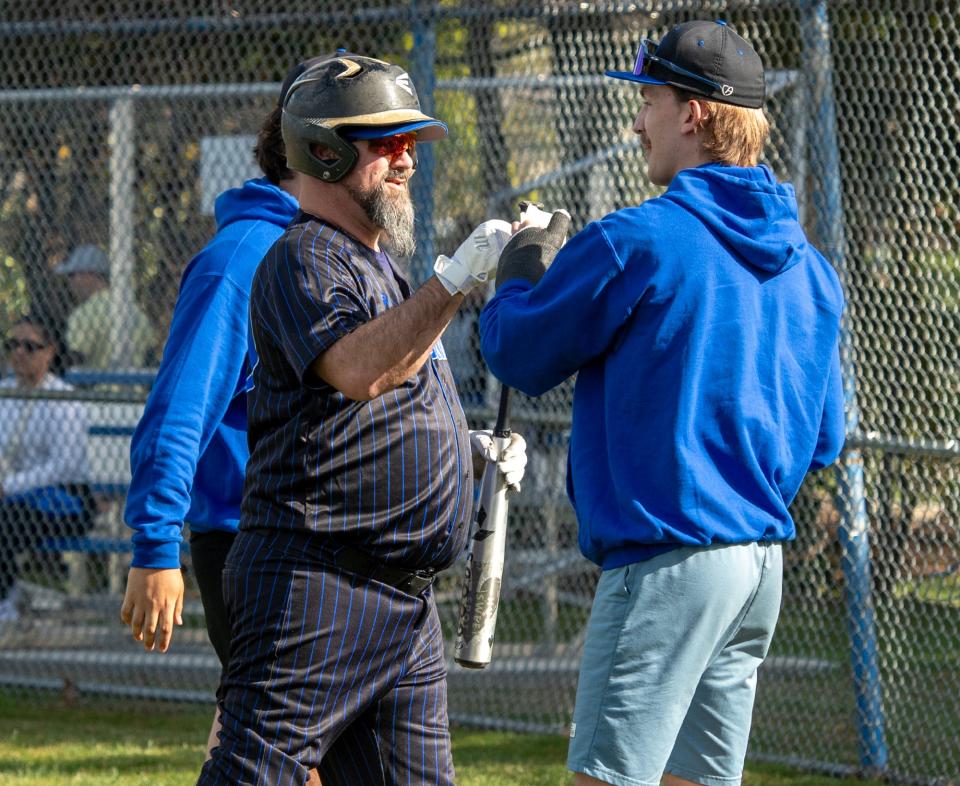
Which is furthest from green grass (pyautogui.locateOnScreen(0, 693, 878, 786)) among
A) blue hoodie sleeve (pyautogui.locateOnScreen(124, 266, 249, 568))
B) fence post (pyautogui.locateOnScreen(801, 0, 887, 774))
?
blue hoodie sleeve (pyautogui.locateOnScreen(124, 266, 249, 568))

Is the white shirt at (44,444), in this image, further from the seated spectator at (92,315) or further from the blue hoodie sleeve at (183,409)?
the blue hoodie sleeve at (183,409)

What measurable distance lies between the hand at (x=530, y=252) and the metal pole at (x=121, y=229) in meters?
3.84

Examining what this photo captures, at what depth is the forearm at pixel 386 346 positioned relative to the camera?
2.52 meters

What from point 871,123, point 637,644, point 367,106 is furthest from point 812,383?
point 871,123

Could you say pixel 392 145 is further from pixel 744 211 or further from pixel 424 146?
pixel 424 146

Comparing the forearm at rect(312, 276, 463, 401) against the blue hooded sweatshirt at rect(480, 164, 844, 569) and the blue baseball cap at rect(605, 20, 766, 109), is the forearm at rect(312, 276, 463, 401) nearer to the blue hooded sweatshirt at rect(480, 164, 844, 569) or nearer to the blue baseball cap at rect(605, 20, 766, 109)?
the blue hooded sweatshirt at rect(480, 164, 844, 569)

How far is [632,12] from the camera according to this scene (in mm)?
5305

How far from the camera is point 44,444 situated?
6.47m

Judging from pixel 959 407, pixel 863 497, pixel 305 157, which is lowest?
pixel 863 497

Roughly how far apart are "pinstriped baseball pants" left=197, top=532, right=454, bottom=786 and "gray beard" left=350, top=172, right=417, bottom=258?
0.66 metres

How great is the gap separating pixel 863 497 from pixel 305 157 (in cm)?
292

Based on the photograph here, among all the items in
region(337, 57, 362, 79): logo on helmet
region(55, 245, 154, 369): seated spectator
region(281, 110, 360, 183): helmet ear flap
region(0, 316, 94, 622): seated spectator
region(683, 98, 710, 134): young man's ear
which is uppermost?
region(337, 57, 362, 79): logo on helmet

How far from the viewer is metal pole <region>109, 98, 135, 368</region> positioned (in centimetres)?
634

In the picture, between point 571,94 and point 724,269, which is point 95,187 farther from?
point 724,269
